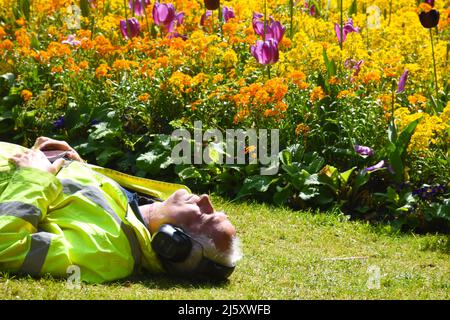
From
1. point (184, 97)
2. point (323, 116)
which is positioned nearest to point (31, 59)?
point (184, 97)

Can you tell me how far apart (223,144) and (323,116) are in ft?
2.31

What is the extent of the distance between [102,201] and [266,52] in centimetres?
233

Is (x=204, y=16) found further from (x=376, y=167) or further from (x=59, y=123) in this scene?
(x=376, y=167)

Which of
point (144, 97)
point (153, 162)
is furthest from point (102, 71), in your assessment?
point (153, 162)

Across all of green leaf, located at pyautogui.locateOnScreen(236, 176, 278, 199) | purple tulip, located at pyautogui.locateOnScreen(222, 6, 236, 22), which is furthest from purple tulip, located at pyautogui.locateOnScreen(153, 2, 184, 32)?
green leaf, located at pyautogui.locateOnScreen(236, 176, 278, 199)

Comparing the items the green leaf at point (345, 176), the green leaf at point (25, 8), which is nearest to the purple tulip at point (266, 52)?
the green leaf at point (345, 176)

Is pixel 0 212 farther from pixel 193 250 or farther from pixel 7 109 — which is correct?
pixel 7 109

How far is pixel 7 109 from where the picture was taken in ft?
21.9

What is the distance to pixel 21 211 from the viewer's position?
12.9 ft

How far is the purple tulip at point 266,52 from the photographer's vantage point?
20.2 feet

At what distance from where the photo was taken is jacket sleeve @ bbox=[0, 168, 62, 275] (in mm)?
3865

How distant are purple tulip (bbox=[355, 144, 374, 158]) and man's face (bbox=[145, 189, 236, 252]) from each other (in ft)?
6.06

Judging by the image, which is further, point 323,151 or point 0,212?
point 323,151

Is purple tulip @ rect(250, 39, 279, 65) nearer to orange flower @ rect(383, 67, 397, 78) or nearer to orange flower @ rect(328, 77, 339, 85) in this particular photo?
orange flower @ rect(328, 77, 339, 85)
